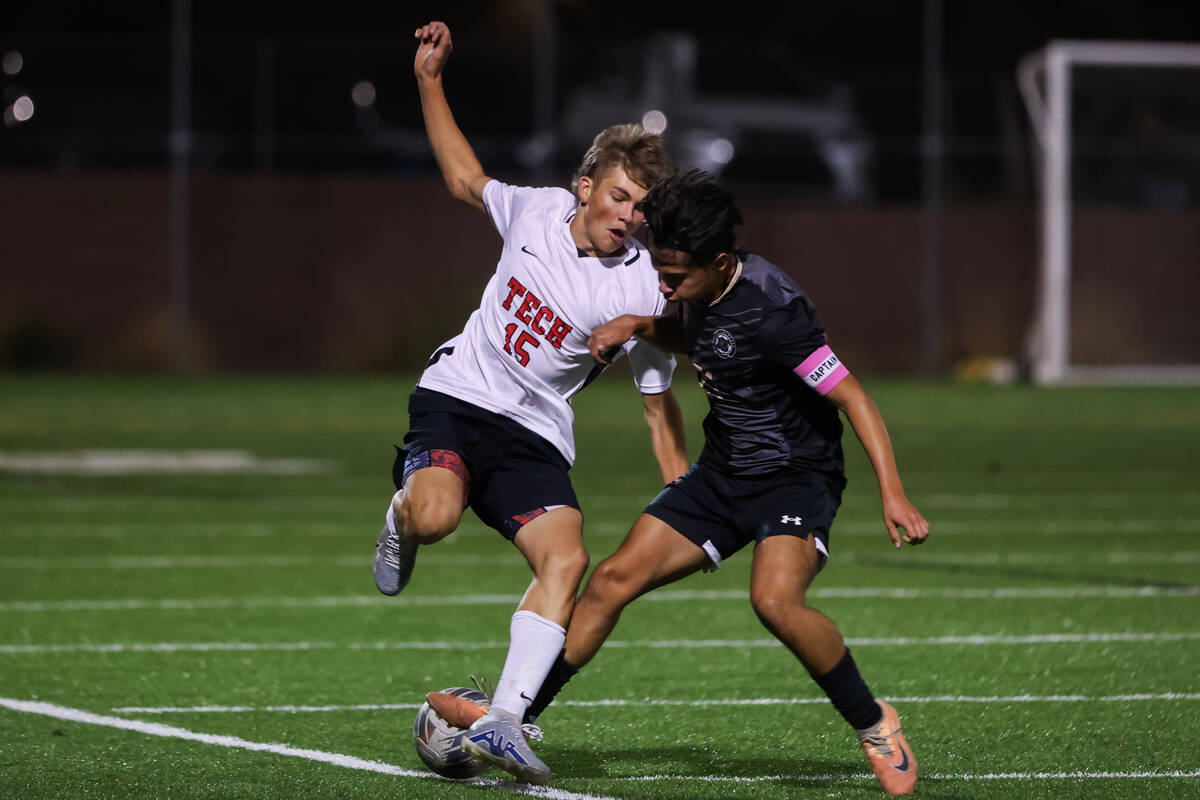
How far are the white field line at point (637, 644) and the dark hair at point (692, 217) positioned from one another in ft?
9.25

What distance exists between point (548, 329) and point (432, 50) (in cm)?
125

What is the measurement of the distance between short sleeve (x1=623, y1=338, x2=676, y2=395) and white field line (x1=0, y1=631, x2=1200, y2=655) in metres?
2.14

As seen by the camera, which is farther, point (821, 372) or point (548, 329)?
point (548, 329)

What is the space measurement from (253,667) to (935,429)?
42.2 feet

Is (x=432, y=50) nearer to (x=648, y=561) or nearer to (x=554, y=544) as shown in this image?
(x=554, y=544)

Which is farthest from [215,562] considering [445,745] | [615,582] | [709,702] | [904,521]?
[904,521]

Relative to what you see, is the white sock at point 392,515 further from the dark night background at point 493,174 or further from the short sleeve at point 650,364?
the dark night background at point 493,174

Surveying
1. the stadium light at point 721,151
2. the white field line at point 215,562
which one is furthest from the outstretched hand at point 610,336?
the stadium light at point 721,151

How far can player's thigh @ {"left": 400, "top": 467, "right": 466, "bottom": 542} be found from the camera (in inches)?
211

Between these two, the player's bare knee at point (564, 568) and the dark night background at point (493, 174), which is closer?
the player's bare knee at point (564, 568)

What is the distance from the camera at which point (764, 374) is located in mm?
5340

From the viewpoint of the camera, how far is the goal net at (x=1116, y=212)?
2555 centimetres

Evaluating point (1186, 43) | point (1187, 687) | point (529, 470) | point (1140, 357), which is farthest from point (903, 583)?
point (1186, 43)

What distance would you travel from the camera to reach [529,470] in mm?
5578
